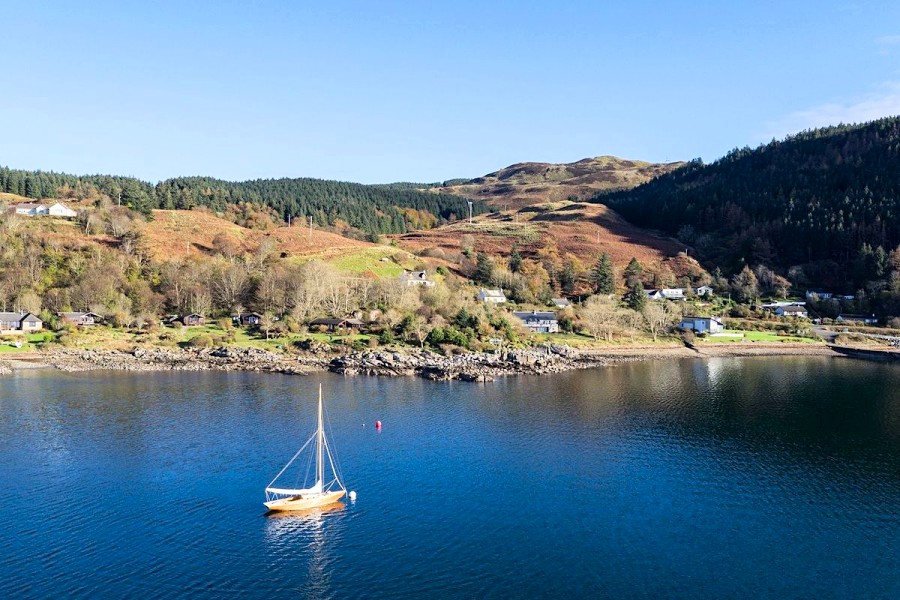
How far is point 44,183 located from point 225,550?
458 feet

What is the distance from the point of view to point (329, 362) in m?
65.1

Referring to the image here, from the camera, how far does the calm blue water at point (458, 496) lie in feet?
75.6

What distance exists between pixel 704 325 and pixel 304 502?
72.1 meters

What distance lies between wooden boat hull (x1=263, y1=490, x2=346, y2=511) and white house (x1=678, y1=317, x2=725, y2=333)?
70113mm

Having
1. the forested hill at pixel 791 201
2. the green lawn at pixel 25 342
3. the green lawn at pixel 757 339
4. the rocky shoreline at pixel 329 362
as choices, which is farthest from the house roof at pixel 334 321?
the forested hill at pixel 791 201

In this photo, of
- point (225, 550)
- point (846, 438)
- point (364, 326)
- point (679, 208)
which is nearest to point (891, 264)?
point (679, 208)

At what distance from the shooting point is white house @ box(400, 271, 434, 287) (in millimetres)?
87500

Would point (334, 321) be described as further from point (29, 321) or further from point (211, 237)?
point (211, 237)

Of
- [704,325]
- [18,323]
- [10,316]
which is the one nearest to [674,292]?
[704,325]

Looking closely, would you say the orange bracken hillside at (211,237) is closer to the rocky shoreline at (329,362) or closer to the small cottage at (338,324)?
the small cottage at (338,324)

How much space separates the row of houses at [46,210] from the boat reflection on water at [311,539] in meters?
99.5

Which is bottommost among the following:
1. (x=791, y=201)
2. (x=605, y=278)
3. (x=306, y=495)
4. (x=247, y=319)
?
(x=306, y=495)

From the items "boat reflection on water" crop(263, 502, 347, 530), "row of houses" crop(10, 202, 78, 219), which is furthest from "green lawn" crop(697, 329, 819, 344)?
"row of houses" crop(10, 202, 78, 219)

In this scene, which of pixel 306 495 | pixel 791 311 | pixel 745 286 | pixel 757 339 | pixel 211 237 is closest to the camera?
pixel 306 495
